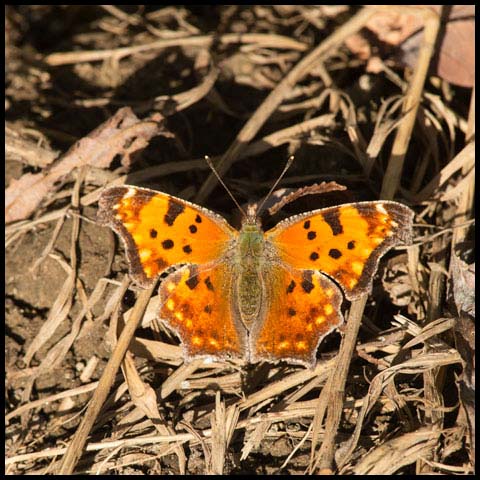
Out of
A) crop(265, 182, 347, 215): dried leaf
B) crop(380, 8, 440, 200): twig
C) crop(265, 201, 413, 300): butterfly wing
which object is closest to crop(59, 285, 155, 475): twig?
crop(265, 182, 347, 215): dried leaf

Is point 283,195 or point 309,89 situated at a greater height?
point 309,89

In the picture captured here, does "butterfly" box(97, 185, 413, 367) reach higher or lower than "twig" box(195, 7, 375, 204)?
lower

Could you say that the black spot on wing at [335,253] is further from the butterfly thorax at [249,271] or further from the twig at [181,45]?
the twig at [181,45]

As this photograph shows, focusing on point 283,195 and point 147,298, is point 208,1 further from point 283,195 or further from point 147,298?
point 147,298

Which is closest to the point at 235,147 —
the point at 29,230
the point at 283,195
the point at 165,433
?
the point at 283,195

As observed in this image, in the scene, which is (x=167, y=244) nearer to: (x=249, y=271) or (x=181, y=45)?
(x=249, y=271)

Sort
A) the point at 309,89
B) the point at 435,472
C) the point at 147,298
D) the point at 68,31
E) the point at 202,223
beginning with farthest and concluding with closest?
the point at 68,31 → the point at 309,89 → the point at 147,298 → the point at 202,223 → the point at 435,472

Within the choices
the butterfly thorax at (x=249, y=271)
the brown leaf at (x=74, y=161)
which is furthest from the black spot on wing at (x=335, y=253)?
the brown leaf at (x=74, y=161)

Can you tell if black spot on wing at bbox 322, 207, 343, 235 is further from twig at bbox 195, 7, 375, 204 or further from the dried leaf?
twig at bbox 195, 7, 375, 204

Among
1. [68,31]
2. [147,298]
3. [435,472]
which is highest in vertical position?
[68,31]
